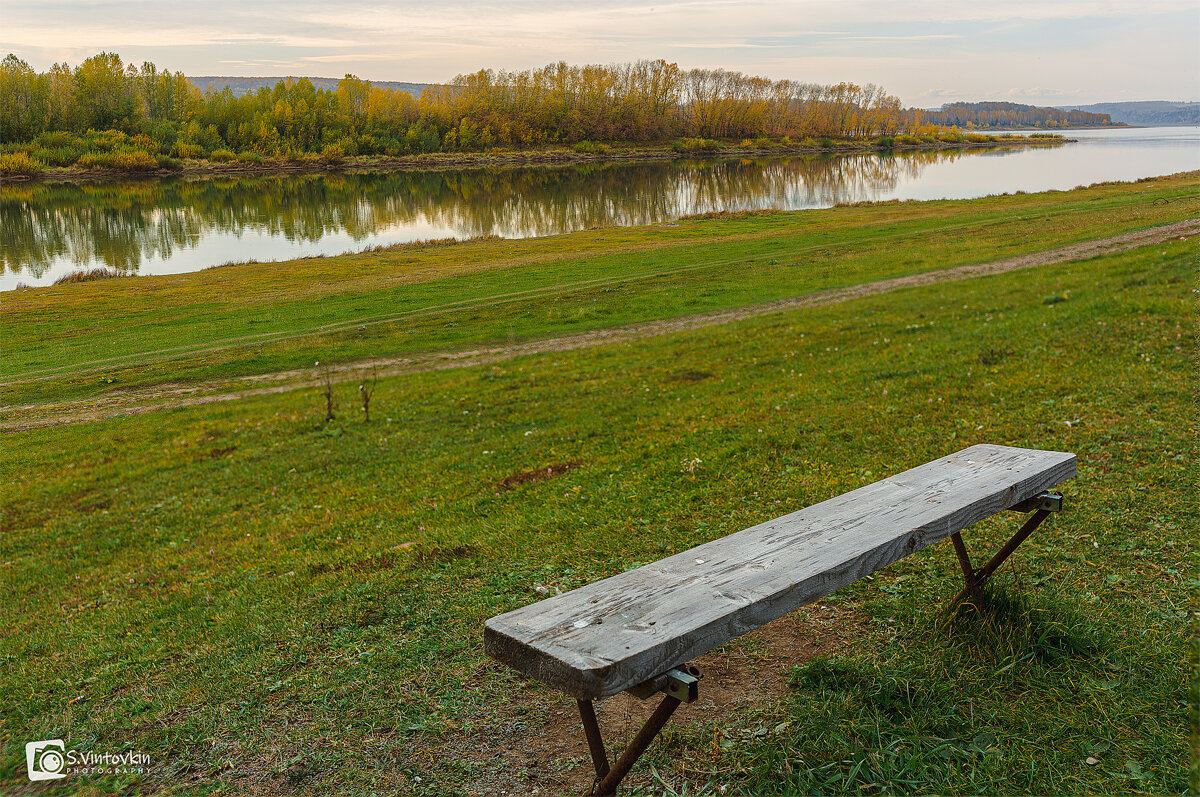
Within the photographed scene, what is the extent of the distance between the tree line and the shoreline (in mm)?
3489

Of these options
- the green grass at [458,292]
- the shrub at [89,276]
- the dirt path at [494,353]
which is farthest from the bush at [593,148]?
the dirt path at [494,353]

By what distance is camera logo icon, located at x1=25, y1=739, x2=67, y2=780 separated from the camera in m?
4.26

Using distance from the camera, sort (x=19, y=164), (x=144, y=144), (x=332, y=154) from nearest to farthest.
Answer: (x=19, y=164) < (x=144, y=144) < (x=332, y=154)

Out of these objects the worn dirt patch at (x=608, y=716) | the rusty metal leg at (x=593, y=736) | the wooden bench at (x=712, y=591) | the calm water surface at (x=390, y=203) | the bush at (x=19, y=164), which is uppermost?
the bush at (x=19, y=164)

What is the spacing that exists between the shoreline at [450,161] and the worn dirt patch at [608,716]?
337 feet

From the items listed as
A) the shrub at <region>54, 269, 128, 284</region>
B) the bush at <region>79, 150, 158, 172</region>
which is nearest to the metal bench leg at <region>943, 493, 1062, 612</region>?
the shrub at <region>54, 269, 128, 284</region>

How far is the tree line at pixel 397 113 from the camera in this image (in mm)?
107875

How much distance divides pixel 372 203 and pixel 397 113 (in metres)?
88.5

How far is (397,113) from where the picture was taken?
14538 centimetres

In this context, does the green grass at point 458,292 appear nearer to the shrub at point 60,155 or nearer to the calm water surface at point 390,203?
the calm water surface at point 390,203

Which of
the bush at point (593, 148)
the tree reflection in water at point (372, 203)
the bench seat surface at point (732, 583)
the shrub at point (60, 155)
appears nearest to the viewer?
the bench seat surface at point (732, 583)

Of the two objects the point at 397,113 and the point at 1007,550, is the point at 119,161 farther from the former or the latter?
the point at 1007,550

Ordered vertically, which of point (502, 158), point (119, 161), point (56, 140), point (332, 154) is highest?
point (56, 140)

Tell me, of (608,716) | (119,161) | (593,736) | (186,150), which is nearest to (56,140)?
(119,161)
